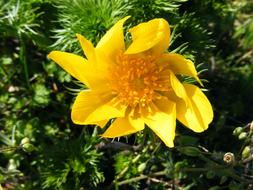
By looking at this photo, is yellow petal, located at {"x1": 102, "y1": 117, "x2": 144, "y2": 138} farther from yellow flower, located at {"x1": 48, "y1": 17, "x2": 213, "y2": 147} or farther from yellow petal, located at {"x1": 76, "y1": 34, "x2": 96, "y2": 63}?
yellow petal, located at {"x1": 76, "y1": 34, "x2": 96, "y2": 63}

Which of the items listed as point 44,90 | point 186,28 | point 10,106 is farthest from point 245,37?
point 10,106

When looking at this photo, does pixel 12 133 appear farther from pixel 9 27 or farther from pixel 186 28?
pixel 186 28

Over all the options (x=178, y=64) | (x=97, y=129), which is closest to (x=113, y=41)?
(x=178, y=64)

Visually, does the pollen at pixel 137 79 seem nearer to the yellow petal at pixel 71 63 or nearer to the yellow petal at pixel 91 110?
the yellow petal at pixel 91 110

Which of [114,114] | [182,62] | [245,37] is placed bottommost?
[245,37]

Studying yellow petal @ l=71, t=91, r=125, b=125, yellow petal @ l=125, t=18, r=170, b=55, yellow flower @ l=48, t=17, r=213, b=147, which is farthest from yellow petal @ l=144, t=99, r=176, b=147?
yellow petal @ l=125, t=18, r=170, b=55

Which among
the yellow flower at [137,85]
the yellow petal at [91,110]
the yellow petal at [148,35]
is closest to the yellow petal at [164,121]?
the yellow flower at [137,85]

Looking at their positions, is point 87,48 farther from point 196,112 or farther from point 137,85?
point 196,112
